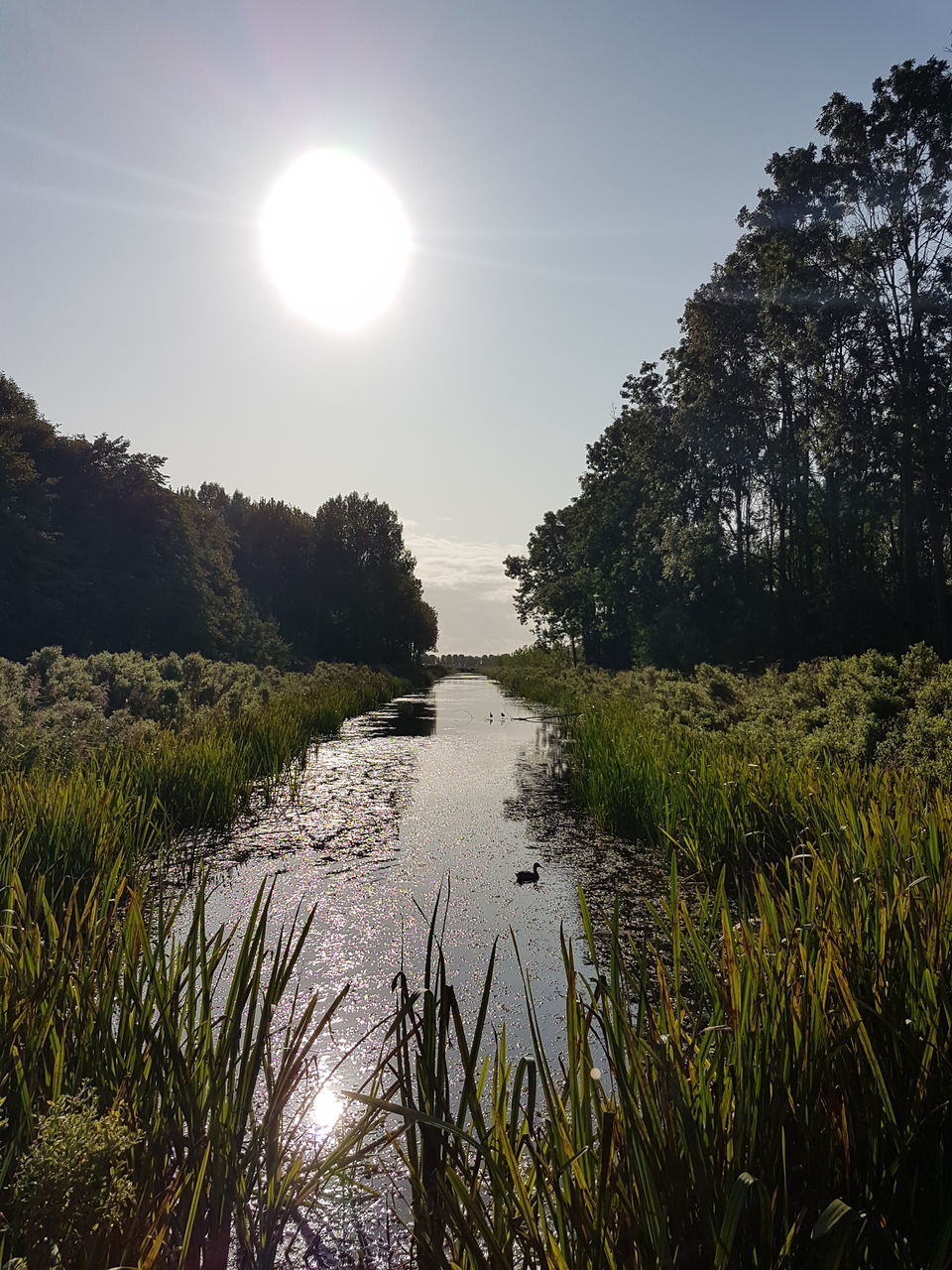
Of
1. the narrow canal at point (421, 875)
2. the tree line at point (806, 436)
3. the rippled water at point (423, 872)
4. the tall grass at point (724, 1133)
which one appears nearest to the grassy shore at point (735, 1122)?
the tall grass at point (724, 1133)

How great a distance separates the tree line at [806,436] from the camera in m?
21.2

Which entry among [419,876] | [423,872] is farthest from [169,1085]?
[423,872]

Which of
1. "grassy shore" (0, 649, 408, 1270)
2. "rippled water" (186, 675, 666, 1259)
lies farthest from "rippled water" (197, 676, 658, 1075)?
"grassy shore" (0, 649, 408, 1270)

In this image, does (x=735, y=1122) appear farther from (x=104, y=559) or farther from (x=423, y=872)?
(x=104, y=559)

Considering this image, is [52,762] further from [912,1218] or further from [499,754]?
[499,754]

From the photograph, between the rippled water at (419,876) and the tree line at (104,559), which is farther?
the tree line at (104,559)

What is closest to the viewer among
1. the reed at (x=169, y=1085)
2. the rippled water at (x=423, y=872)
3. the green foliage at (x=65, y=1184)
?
the green foliage at (x=65, y=1184)

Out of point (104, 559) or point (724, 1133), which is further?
point (104, 559)

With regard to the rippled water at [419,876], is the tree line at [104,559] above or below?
above

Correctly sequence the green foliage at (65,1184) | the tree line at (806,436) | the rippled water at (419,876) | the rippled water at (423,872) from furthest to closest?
1. the tree line at (806,436)
2. the rippled water at (423,872)
3. the rippled water at (419,876)
4. the green foliage at (65,1184)

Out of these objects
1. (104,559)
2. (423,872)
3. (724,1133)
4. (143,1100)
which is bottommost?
(423,872)

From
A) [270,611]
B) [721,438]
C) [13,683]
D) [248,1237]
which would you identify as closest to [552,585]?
[721,438]

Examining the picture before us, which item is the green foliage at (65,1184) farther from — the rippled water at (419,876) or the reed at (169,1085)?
the rippled water at (419,876)

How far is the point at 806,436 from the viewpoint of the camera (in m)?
26.7
